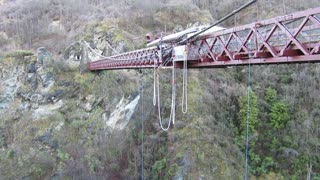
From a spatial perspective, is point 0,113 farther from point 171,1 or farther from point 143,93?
point 171,1

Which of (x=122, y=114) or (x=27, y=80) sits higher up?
(x=27, y=80)

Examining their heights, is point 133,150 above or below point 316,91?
below

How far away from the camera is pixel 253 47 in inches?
235

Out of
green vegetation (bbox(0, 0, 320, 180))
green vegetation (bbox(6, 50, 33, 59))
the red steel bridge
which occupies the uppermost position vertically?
green vegetation (bbox(6, 50, 33, 59))

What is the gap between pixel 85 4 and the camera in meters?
24.8

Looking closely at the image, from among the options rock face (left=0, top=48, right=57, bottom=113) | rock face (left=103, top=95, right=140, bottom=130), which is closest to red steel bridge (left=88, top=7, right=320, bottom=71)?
rock face (left=103, top=95, right=140, bottom=130)

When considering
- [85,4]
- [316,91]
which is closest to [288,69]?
[316,91]

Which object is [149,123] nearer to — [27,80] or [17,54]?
[27,80]

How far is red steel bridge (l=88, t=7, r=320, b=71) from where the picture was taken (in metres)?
4.64

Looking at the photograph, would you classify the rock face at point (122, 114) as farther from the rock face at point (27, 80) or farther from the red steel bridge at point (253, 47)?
the red steel bridge at point (253, 47)

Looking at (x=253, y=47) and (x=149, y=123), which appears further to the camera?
(x=149, y=123)

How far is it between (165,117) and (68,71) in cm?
627

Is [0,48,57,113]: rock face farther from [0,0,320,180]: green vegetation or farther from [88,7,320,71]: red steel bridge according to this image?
[88,7,320,71]: red steel bridge

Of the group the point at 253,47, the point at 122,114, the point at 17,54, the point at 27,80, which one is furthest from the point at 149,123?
the point at 253,47
